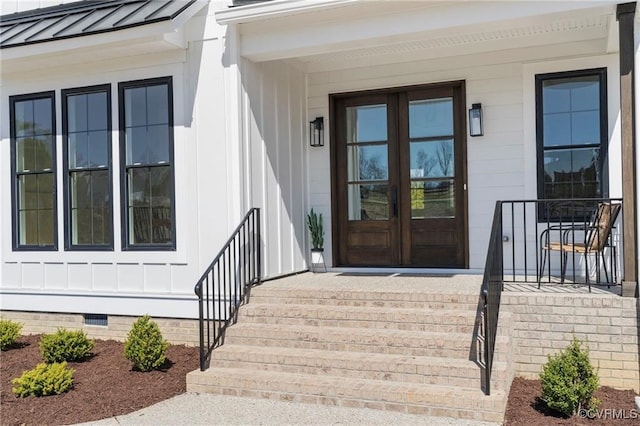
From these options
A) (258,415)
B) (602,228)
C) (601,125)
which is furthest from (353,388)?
(601,125)

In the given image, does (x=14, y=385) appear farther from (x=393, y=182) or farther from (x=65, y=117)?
(x=393, y=182)

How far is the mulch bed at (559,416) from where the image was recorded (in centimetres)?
404

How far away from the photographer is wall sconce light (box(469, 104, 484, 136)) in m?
6.76

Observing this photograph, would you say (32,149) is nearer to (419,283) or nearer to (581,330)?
(419,283)

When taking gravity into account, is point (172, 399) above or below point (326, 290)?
below

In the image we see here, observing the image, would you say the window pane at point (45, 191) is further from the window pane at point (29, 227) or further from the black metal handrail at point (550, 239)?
the black metal handrail at point (550, 239)

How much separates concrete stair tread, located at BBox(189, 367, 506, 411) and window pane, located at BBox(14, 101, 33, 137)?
4.42 meters

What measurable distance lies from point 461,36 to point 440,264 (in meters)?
2.80

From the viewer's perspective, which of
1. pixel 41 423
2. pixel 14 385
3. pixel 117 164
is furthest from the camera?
pixel 117 164

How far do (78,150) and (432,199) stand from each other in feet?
14.9

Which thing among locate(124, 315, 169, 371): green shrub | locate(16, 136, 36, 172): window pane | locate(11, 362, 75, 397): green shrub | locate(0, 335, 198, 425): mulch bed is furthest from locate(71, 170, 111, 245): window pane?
locate(11, 362, 75, 397): green shrub

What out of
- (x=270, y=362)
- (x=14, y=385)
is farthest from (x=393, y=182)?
(x=14, y=385)

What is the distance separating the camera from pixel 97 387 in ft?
16.7

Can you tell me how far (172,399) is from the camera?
4.73 metres
